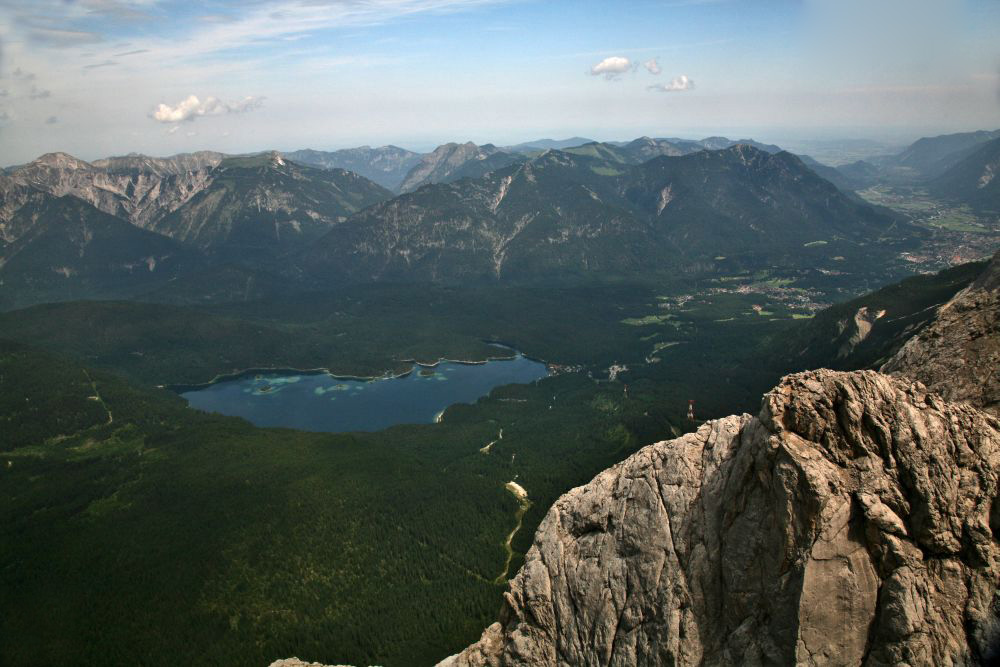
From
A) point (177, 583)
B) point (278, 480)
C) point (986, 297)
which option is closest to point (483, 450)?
point (278, 480)

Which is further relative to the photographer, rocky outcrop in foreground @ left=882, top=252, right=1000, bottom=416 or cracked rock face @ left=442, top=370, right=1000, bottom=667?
rocky outcrop in foreground @ left=882, top=252, right=1000, bottom=416

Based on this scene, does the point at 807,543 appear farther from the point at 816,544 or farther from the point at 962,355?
the point at 962,355

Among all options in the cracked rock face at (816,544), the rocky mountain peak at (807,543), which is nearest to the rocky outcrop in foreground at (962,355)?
the rocky mountain peak at (807,543)

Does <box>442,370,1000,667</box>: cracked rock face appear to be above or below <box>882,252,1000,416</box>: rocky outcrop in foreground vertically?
below

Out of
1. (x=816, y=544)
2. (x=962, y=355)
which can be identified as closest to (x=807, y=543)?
(x=816, y=544)

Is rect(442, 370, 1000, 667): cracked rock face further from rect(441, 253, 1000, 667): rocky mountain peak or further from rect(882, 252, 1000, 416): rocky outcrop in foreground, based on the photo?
rect(882, 252, 1000, 416): rocky outcrop in foreground

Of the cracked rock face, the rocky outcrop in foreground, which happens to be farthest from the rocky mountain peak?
the rocky outcrop in foreground
